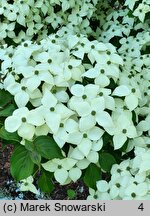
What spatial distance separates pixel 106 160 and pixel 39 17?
1.12 metres

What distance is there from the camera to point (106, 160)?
1.56 m

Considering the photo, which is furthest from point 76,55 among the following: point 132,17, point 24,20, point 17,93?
point 132,17

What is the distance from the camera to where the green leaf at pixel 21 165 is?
1460 millimetres

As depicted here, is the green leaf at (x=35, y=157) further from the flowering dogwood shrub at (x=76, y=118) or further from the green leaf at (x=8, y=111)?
the green leaf at (x=8, y=111)

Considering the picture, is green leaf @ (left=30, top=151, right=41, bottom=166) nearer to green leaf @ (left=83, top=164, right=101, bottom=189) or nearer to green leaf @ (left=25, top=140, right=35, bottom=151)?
green leaf @ (left=25, top=140, right=35, bottom=151)

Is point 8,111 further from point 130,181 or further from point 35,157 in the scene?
point 130,181

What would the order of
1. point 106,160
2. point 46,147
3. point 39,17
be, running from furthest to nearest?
1. point 39,17
2. point 106,160
3. point 46,147

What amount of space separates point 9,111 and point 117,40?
1177mm

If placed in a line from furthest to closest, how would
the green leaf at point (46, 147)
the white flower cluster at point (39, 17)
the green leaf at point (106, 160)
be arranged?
the white flower cluster at point (39, 17), the green leaf at point (106, 160), the green leaf at point (46, 147)

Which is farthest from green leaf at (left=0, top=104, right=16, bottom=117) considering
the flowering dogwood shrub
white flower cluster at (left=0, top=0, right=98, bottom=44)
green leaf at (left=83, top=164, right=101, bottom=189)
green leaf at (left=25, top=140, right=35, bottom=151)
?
white flower cluster at (left=0, top=0, right=98, bottom=44)

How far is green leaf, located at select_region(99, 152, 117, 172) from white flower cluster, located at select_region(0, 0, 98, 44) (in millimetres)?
1073

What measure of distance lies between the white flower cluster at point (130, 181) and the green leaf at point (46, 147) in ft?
0.80

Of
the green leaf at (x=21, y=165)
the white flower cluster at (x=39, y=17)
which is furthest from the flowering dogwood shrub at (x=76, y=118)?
the white flower cluster at (x=39, y=17)

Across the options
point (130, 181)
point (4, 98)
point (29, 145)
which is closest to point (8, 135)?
point (29, 145)
